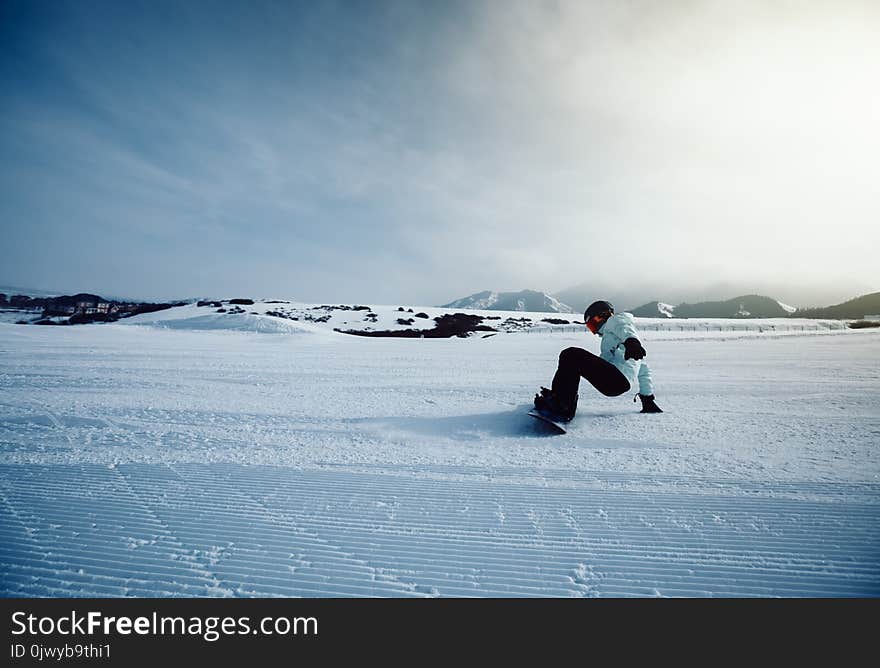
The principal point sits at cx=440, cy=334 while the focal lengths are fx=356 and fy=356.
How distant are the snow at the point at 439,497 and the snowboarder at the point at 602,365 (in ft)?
1.41

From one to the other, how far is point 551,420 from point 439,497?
6.50ft

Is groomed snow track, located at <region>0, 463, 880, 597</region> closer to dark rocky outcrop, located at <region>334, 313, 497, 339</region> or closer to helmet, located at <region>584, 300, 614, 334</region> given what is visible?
helmet, located at <region>584, 300, 614, 334</region>

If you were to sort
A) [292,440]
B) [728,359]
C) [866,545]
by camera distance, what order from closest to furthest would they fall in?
1. [866,545]
2. [292,440]
3. [728,359]

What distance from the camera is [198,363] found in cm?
1035

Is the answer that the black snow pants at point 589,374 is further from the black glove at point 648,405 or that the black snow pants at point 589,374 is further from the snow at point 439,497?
the black glove at point 648,405

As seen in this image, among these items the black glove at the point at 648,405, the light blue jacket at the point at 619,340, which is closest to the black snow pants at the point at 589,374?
the light blue jacket at the point at 619,340

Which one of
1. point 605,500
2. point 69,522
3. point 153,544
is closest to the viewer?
point 153,544

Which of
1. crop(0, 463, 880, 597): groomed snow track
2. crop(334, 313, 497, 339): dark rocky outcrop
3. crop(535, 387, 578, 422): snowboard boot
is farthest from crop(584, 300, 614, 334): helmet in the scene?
crop(334, 313, 497, 339): dark rocky outcrop

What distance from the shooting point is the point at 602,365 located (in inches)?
168

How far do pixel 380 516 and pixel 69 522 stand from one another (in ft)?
7.13

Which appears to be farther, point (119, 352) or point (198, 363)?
point (119, 352)
